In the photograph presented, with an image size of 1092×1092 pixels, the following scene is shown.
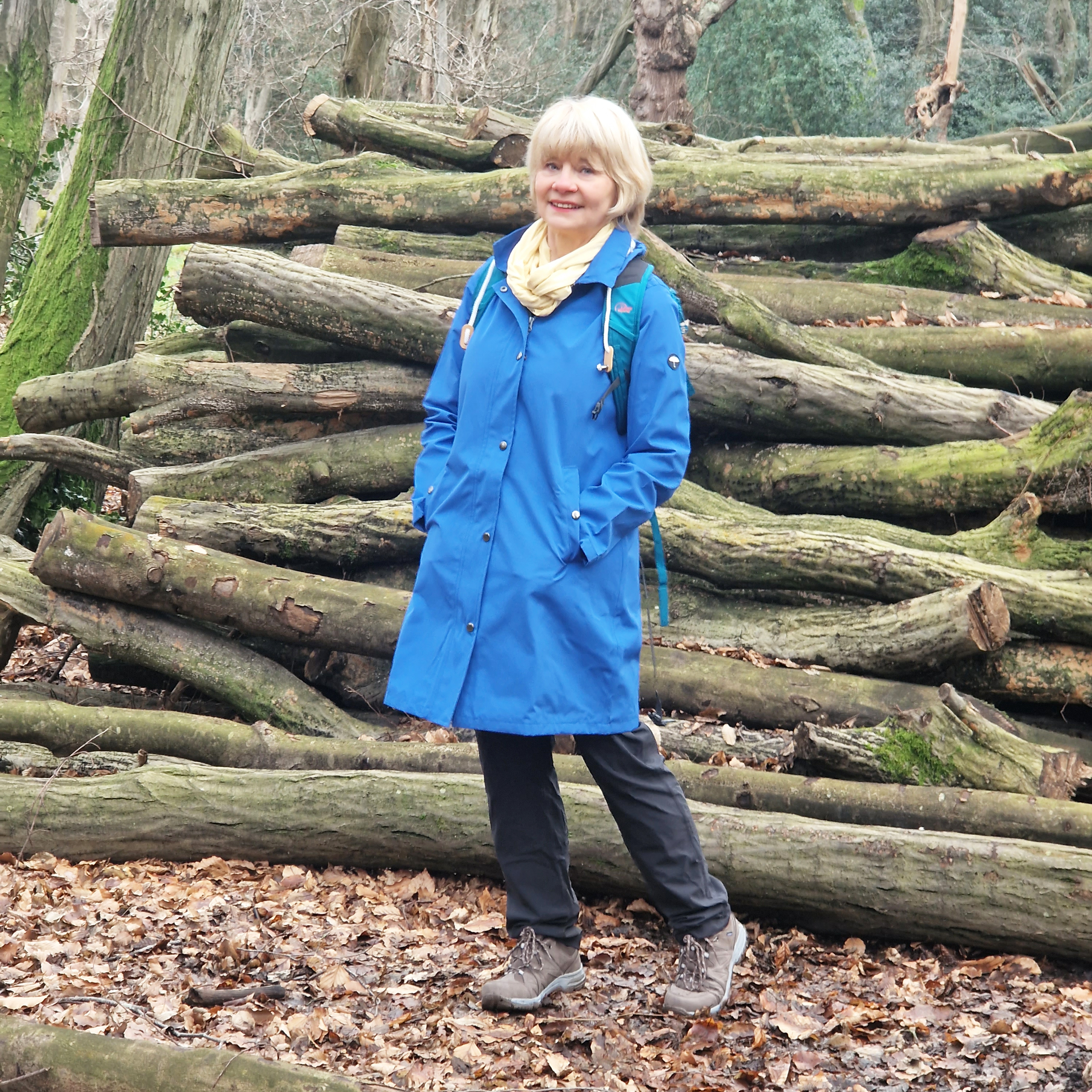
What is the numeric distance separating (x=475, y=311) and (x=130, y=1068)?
→ 90.5 inches

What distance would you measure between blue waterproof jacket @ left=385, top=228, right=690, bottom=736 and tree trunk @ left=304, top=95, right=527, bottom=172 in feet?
18.9

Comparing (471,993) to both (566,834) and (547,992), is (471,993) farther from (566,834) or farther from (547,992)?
(566,834)

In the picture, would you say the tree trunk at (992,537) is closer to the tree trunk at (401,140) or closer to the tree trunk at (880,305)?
the tree trunk at (880,305)

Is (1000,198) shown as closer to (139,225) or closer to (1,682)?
(139,225)

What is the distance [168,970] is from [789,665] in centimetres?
329

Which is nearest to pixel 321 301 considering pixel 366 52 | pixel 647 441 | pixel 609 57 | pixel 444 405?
pixel 444 405

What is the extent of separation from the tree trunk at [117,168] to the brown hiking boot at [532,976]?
6.43 metres

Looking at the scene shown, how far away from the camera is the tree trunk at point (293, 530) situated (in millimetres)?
6242

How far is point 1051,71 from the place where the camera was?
2370 centimetres

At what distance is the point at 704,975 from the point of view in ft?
11.6

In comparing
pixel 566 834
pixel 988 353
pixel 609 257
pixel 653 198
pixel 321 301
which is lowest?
pixel 566 834

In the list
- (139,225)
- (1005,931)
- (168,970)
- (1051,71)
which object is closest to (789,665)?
(1005,931)

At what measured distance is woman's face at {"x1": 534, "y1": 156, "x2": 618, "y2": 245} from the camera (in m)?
3.27

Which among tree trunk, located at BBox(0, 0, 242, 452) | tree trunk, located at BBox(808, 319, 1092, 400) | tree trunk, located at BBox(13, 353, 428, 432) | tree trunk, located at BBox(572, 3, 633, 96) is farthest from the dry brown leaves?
tree trunk, located at BBox(572, 3, 633, 96)
